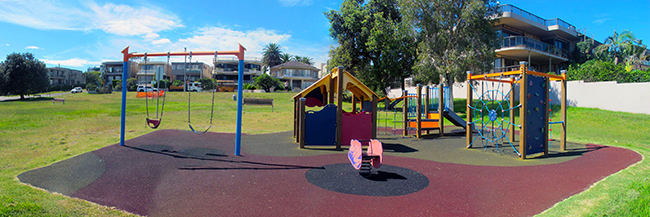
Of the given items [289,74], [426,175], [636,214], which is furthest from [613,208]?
[289,74]

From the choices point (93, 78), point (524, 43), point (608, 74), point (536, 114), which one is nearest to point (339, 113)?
point (536, 114)

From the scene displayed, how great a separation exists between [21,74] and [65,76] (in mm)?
69321

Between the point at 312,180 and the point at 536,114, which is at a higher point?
the point at 536,114

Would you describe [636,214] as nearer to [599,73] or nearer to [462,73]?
[462,73]

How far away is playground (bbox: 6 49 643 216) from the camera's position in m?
5.30

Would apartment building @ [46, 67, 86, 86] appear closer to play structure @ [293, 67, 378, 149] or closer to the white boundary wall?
play structure @ [293, 67, 378, 149]

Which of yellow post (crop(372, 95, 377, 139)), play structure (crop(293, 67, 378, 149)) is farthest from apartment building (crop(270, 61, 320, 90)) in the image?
play structure (crop(293, 67, 378, 149))

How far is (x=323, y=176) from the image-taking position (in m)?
7.14

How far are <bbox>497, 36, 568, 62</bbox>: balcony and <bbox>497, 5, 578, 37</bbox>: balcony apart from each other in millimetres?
2223

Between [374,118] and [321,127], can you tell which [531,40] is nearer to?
[374,118]

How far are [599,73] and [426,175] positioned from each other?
28.3 meters

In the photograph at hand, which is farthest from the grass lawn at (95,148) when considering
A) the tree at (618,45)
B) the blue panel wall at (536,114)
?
the tree at (618,45)

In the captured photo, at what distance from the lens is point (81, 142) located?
34.9 feet

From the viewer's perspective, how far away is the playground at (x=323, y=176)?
17.4ft
